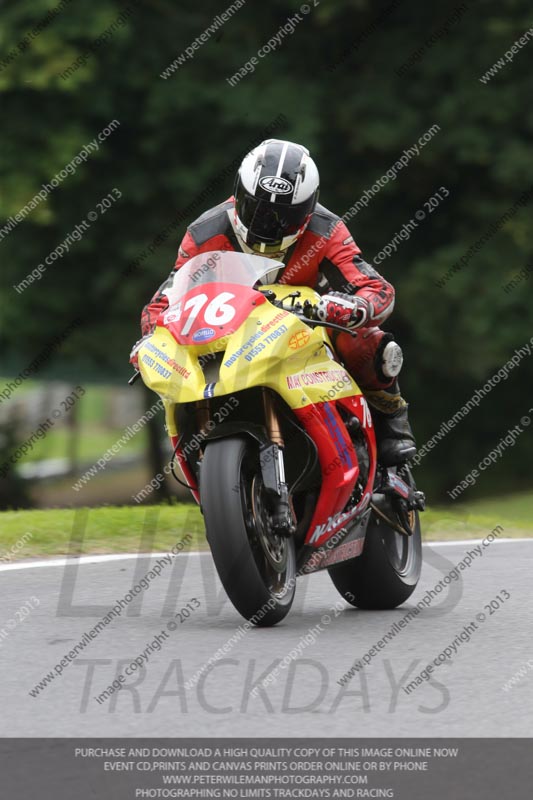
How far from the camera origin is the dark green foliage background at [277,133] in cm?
1834

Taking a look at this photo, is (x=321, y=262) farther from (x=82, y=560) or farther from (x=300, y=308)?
(x=82, y=560)

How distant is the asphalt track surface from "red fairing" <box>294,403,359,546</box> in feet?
1.31

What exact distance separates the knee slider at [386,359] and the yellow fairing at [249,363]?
0.61 meters

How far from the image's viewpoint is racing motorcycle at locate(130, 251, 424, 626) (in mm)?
5699

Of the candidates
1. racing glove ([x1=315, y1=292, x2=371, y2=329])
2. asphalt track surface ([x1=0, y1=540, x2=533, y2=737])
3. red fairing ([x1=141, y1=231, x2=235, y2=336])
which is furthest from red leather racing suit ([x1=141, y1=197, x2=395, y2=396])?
asphalt track surface ([x1=0, y1=540, x2=533, y2=737])

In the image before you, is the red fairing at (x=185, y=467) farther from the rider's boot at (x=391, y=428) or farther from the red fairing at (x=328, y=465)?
the rider's boot at (x=391, y=428)

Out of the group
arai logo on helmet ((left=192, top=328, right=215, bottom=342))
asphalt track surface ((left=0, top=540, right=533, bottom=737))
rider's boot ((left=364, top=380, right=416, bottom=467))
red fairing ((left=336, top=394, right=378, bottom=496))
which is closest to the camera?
asphalt track surface ((left=0, top=540, right=533, bottom=737))

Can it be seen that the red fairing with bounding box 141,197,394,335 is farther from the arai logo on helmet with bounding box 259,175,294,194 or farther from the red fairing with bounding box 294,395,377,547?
the red fairing with bounding box 294,395,377,547

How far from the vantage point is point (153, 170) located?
19297mm

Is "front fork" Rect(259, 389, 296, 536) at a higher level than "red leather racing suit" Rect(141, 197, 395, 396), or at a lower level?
lower

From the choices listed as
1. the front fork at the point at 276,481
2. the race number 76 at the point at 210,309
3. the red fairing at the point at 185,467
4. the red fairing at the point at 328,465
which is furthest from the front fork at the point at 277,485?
the race number 76 at the point at 210,309

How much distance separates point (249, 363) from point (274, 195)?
2.55ft

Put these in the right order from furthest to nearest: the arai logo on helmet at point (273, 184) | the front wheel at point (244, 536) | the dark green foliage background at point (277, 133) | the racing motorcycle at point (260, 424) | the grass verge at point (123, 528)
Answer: the dark green foliage background at point (277, 133)
the grass verge at point (123, 528)
the arai logo on helmet at point (273, 184)
the racing motorcycle at point (260, 424)
the front wheel at point (244, 536)
